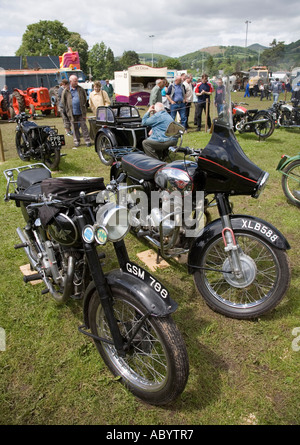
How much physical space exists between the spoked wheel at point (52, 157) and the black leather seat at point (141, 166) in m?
3.81

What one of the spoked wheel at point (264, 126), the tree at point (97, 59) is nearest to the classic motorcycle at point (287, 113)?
the spoked wheel at point (264, 126)

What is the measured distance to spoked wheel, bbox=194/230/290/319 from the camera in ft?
8.25

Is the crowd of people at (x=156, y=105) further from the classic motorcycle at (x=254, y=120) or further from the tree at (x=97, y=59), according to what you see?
the tree at (x=97, y=59)

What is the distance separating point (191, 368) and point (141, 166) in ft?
6.59

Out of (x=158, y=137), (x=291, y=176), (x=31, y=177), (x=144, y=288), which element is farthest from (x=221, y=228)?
(x=158, y=137)

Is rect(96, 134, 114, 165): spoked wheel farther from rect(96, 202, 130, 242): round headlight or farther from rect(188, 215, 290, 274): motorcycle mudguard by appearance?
rect(96, 202, 130, 242): round headlight

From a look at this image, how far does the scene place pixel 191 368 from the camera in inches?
90.7

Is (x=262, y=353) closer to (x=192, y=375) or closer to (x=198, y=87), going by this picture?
(x=192, y=375)

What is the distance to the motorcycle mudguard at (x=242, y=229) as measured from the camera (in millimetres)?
2471

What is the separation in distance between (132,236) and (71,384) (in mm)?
2310

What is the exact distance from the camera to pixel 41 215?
2320 millimetres

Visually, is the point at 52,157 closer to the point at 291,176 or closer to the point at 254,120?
the point at 291,176

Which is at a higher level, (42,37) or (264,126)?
(42,37)
